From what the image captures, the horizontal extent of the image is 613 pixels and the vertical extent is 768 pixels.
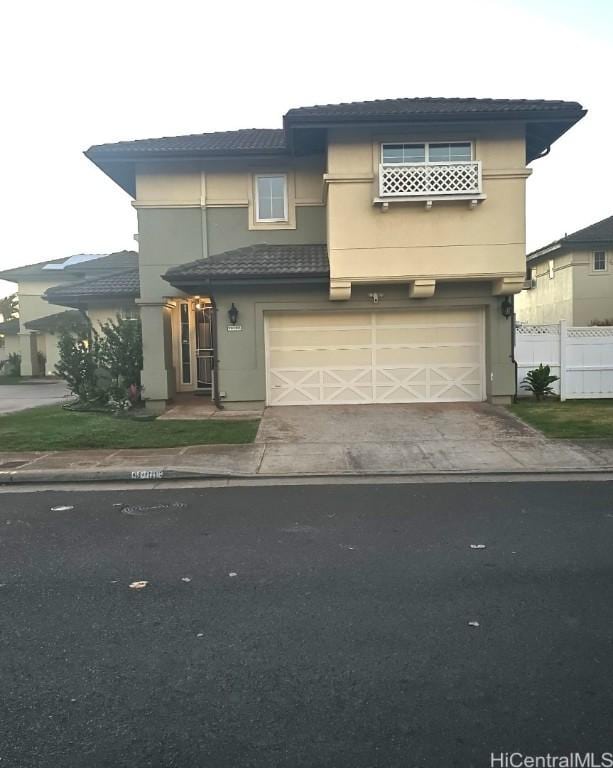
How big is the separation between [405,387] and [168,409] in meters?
5.59

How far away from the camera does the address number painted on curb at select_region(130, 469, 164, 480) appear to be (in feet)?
27.9

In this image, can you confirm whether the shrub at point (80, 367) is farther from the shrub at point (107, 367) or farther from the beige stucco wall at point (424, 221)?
the beige stucco wall at point (424, 221)

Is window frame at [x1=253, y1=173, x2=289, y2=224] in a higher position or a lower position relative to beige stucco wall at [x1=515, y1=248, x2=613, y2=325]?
higher

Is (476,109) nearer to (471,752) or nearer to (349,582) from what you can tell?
(349,582)

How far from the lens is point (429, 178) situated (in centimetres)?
1246

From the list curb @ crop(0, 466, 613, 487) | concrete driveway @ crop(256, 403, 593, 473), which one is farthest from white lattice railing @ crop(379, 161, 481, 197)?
curb @ crop(0, 466, 613, 487)

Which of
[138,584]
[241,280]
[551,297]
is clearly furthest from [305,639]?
[551,297]

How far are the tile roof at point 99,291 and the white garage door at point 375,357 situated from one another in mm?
5212

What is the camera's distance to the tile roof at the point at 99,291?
1678 cm

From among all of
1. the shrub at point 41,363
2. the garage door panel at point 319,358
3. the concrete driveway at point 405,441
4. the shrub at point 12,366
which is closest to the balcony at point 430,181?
the garage door panel at point 319,358

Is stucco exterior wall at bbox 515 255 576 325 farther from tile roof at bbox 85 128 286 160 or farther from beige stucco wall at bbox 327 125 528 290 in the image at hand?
tile roof at bbox 85 128 286 160

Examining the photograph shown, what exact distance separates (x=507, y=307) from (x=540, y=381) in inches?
78.2

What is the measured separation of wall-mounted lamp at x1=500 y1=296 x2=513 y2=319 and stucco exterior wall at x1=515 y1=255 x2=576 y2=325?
12826 mm

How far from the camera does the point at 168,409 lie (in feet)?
46.3
